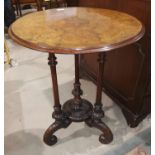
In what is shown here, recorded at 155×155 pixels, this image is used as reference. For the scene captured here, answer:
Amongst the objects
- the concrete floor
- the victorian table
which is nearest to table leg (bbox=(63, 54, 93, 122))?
the victorian table

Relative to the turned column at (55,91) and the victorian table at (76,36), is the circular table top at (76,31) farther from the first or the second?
the turned column at (55,91)

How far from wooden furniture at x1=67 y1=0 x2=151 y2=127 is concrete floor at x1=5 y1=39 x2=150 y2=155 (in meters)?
0.11

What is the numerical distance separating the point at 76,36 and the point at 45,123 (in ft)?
3.10

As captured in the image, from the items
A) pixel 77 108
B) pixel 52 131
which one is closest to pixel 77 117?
pixel 77 108

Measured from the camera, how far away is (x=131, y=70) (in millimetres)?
1532

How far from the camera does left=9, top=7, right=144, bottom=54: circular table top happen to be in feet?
3.06

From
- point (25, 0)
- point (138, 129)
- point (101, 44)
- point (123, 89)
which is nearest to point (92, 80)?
point (123, 89)

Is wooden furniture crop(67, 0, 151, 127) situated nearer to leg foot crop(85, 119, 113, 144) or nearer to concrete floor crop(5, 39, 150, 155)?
concrete floor crop(5, 39, 150, 155)

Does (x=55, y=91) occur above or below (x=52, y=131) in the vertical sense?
above

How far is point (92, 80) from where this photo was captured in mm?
2102

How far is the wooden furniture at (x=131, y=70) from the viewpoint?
4.35 feet

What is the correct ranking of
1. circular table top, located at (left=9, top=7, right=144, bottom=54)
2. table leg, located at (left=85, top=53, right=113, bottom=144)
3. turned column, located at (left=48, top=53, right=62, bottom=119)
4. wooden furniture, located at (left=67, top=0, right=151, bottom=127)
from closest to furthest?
circular table top, located at (left=9, top=7, right=144, bottom=54)
turned column, located at (left=48, top=53, right=62, bottom=119)
wooden furniture, located at (left=67, top=0, right=151, bottom=127)
table leg, located at (left=85, top=53, right=113, bottom=144)

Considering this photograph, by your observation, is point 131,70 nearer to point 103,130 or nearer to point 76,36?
point 103,130

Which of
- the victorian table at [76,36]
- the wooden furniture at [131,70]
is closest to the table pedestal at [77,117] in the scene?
the victorian table at [76,36]
